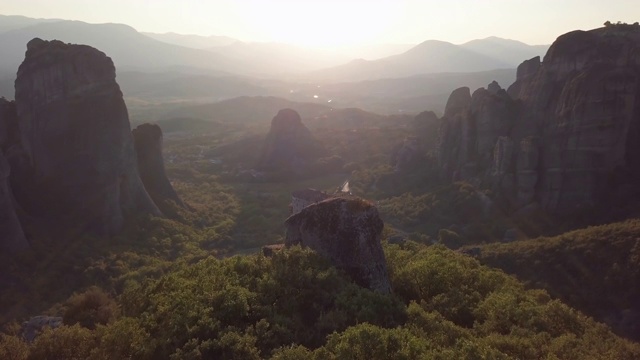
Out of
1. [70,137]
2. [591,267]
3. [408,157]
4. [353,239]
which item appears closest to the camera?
[353,239]

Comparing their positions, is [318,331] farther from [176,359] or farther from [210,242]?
[210,242]

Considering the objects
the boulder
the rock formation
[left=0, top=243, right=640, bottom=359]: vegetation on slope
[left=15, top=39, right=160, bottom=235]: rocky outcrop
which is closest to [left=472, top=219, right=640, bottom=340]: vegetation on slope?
[left=0, top=243, right=640, bottom=359]: vegetation on slope

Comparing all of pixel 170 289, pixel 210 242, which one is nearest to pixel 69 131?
pixel 210 242

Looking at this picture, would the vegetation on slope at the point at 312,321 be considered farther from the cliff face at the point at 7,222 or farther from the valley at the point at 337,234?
the cliff face at the point at 7,222

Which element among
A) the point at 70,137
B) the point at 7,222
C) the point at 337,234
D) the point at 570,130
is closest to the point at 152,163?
the point at 70,137

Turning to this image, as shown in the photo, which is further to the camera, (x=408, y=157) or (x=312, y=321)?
(x=408, y=157)

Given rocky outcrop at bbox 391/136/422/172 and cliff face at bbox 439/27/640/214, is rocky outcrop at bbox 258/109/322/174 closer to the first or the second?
rocky outcrop at bbox 391/136/422/172

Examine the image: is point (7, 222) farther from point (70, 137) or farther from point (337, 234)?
point (337, 234)
